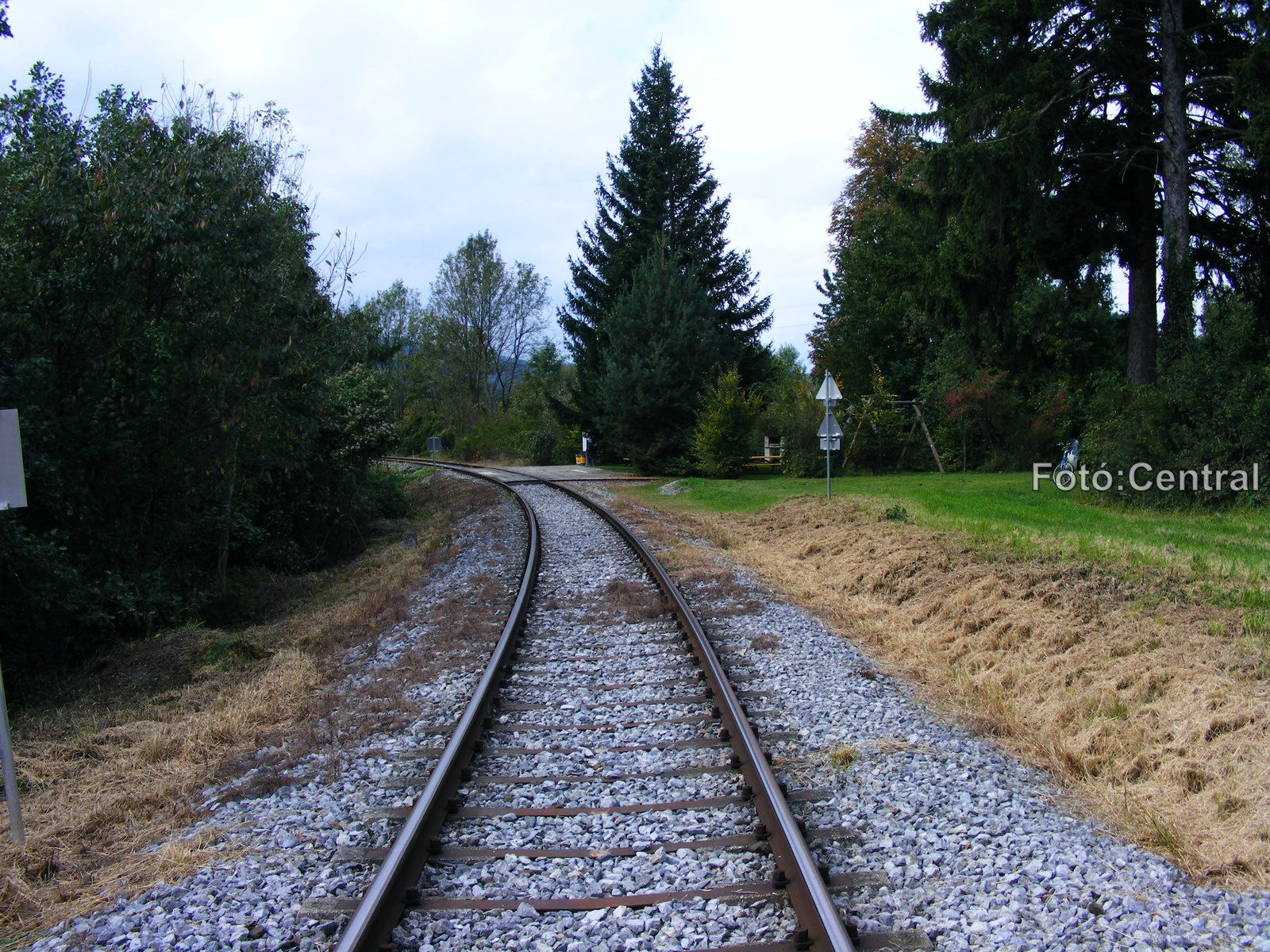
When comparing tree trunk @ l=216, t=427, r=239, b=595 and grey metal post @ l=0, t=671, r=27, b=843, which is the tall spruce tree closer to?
tree trunk @ l=216, t=427, r=239, b=595

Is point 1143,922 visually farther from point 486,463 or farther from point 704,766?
point 486,463

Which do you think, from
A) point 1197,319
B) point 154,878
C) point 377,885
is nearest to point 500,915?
point 377,885

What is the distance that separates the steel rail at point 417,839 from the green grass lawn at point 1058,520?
6.53m

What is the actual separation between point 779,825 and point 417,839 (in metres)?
1.63

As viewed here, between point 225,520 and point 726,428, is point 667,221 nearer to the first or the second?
point 726,428

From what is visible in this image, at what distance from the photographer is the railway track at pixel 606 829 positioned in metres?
3.18

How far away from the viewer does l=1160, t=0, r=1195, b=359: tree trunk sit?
1409cm

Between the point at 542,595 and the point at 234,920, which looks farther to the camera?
the point at 542,595

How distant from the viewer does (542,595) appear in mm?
9523

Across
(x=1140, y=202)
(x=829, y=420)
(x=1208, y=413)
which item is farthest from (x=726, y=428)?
(x=1208, y=413)

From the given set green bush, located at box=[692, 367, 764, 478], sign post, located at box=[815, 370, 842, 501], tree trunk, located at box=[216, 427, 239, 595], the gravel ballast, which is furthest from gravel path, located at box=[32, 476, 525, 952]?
green bush, located at box=[692, 367, 764, 478]

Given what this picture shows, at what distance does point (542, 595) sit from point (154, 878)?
598cm

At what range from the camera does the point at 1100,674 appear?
5734mm

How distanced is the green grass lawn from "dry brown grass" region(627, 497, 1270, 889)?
2.67 ft
